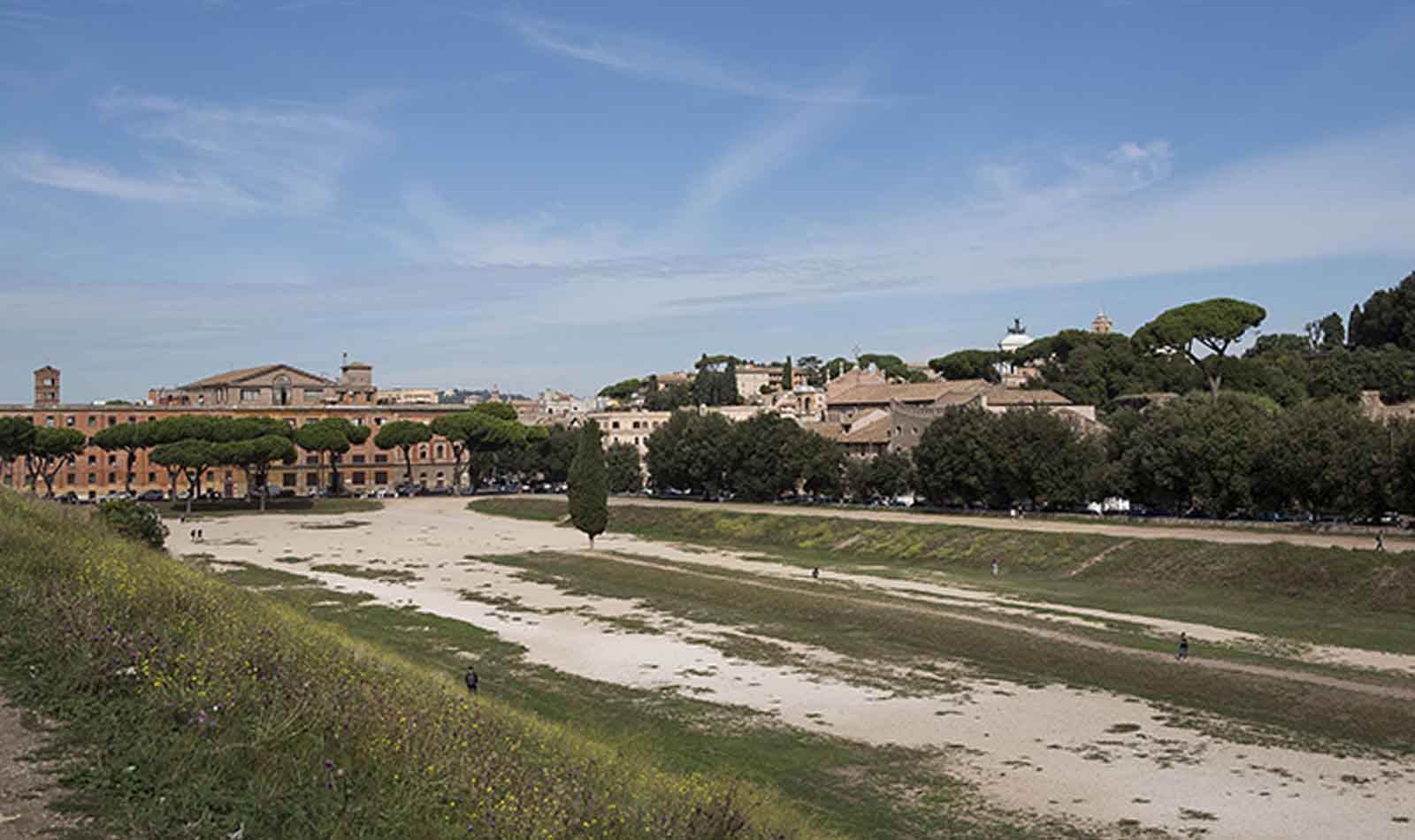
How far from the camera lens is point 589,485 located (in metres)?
62.6

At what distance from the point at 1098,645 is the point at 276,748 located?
2600cm

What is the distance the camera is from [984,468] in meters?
68.4

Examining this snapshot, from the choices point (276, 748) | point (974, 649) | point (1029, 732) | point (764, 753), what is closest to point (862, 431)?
point (974, 649)

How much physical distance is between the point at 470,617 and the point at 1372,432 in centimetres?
4117

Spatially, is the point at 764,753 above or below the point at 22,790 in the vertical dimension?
below

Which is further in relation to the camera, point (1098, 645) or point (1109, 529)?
point (1109, 529)

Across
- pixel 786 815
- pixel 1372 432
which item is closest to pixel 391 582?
pixel 786 815

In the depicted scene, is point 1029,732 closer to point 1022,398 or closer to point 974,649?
point 974,649

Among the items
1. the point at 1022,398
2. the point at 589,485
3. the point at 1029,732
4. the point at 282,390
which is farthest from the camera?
the point at 282,390

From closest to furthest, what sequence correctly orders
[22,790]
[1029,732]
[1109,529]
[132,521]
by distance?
[22,790] < [1029,732] < [132,521] < [1109,529]

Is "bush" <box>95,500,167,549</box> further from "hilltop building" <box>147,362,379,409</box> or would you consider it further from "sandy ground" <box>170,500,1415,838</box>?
"hilltop building" <box>147,362,379,409</box>

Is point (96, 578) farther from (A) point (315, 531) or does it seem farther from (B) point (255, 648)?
(A) point (315, 531)

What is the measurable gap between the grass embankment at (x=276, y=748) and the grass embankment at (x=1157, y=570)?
92.5 ft

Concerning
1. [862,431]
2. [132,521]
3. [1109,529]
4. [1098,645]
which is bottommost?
[1098,645]
